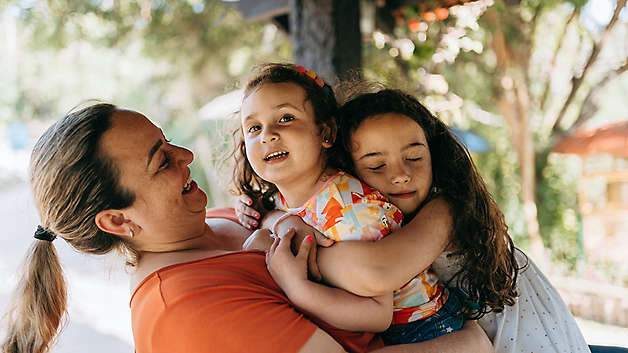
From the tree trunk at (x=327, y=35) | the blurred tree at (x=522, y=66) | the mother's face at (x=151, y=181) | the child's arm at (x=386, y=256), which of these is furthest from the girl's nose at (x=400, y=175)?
the blurred tree at (x=522, y=66)

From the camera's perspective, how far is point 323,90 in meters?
1.62

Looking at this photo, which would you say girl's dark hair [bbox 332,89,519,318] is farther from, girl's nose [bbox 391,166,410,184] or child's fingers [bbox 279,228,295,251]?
child's fingers [bbox 279,228,295,251]

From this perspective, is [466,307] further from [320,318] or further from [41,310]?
[41,310]

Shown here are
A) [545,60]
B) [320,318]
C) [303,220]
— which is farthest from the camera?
[545,60]

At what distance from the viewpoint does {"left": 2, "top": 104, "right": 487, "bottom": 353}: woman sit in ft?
3.96

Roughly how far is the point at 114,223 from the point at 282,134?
54cm

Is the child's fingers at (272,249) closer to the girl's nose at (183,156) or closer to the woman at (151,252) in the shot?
the woman at (151,252)

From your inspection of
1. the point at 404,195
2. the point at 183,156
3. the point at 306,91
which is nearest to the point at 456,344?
the point at 404,195

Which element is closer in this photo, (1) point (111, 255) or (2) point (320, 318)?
(2) point (320, 318)

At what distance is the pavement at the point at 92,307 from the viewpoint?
396 centimetres

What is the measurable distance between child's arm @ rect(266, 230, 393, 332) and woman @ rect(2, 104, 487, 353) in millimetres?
38

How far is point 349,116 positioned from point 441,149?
302mm

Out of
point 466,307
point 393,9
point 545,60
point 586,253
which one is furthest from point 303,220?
point 545,60

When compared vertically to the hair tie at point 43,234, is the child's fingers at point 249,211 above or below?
above
